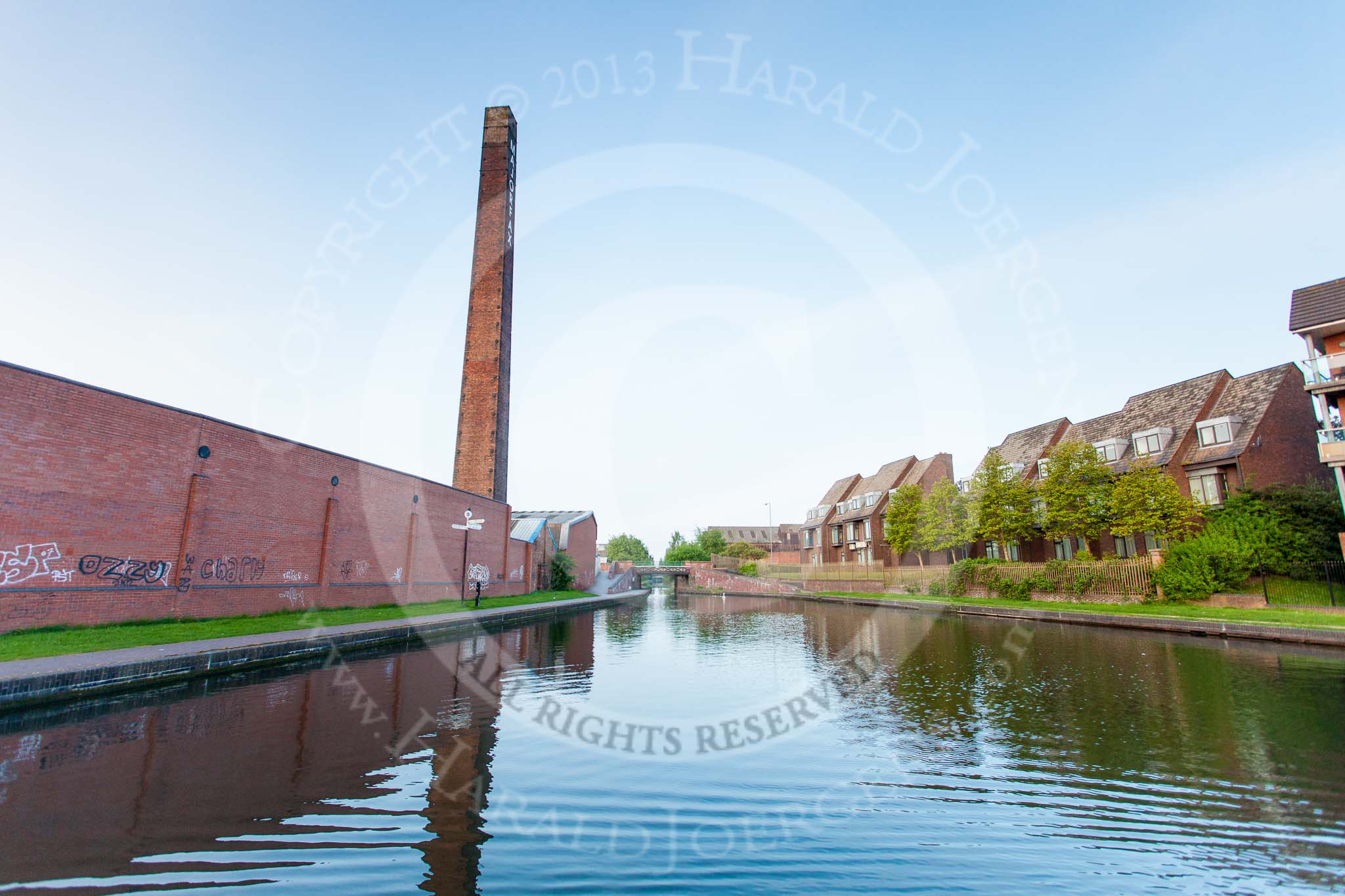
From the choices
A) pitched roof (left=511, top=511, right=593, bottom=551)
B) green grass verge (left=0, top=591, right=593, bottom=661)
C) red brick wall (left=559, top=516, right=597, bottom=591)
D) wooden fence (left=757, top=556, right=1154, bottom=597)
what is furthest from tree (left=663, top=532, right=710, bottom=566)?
green grass verge (left=0, top=591, right=593, bottom=661)

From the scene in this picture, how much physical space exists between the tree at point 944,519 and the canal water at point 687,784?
90.5 ft

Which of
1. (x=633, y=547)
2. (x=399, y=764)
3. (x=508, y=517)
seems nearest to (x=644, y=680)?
(x=399, y=764)

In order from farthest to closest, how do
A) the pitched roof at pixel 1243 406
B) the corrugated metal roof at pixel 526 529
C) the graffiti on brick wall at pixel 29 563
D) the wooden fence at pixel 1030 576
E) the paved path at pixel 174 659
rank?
the corrugated metal roof at pixel 526 529 < the pitched roof at pixel 1243 406 < the wooden fence at pixel 1030 576 < the graffiti on brick wall at pixel 29 563 < the paved path at pixel 174 659

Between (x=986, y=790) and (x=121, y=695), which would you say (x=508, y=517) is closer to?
(x=121, y=695)

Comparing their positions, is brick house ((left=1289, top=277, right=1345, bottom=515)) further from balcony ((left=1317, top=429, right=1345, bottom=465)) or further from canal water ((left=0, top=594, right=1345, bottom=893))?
canal water ((left=0, top=594, right=1345, bottom=893))

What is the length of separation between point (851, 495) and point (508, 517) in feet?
127

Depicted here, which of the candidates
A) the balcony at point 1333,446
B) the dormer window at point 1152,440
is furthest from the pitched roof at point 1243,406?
the balcony at point 1333,446

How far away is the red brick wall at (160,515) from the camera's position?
13.3 m

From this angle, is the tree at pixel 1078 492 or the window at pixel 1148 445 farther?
the window at pixel 1148 445

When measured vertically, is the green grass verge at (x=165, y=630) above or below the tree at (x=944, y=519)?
below

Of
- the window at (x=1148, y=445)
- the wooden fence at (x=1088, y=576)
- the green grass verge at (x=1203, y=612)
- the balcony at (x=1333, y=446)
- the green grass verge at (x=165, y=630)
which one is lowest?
the green grass verge at (x=1203, y=612)

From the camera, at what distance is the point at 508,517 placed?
41750mm

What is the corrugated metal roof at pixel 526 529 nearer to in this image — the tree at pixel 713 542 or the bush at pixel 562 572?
the bush at pixel 562 572

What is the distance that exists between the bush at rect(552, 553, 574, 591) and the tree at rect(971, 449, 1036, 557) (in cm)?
2960
